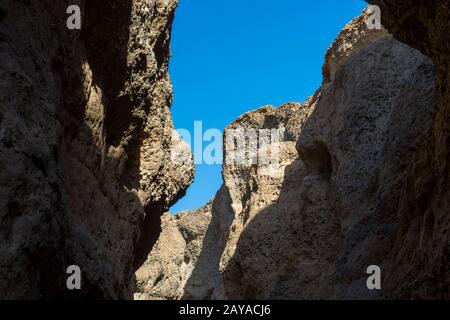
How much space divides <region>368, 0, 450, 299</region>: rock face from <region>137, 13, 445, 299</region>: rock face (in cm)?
12

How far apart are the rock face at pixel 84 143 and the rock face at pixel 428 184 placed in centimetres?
365

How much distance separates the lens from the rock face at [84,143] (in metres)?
4.90

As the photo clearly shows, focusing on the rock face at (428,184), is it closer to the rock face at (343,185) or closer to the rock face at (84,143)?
the rock face at (343,185)

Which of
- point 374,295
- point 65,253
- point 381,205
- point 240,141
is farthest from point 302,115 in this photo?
point 65,253

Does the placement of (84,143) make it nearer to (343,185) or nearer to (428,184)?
(428,184)

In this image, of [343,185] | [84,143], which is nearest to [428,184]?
[343,185]

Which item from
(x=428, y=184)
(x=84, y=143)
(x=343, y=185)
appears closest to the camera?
(x=428, y=184)

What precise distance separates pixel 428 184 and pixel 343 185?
4.12m

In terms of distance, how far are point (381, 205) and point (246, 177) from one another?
13.6m

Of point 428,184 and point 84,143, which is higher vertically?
point 84,143

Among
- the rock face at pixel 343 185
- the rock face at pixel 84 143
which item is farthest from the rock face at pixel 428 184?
the rock face at pixel 84 143

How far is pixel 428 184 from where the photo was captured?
20.0 feet

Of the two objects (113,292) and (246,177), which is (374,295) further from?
(246,177)

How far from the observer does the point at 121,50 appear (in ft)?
28.8
